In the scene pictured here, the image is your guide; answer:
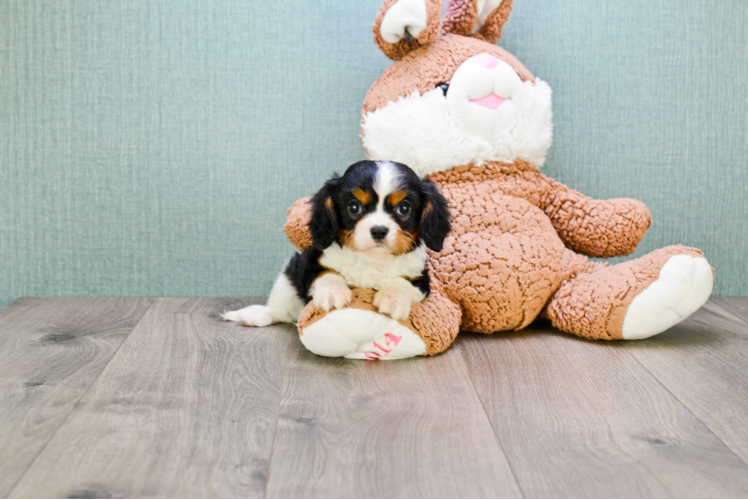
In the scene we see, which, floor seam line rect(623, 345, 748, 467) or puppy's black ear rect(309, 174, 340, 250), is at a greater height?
puppy's black ear rect(309, 174, 340, 250)

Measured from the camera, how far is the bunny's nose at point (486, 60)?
182cm

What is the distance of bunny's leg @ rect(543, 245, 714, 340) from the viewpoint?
170 cm

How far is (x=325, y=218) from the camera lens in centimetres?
154

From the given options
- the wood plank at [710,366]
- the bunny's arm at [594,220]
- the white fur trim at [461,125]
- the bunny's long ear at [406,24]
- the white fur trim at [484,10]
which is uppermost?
the white fur trim at [484,10]

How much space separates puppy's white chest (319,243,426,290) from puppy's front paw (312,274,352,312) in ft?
0.16

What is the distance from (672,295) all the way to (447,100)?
2.61 ft

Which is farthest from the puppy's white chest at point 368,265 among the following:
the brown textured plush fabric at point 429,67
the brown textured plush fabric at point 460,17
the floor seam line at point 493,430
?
the brown textured plush fabric at point 460,17

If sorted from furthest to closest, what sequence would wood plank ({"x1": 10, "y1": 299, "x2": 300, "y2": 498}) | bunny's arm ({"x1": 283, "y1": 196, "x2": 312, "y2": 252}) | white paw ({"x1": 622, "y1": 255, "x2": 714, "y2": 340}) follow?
1. bunny's arm ({"x1": 283, "y1": 196, "x2": 312, "y2": 252})
2. white paw ({"x1": 622, "y1": 255, "x2": 714, "y2": 340})
3. wood plank ({"x1": 10, "y1": 299, "x2": 300, "y2": 498})

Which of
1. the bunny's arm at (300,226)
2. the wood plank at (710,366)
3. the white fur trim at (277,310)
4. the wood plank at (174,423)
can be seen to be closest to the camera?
the wood plank at (174,423)

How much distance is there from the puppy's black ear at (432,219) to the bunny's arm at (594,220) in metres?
0.53

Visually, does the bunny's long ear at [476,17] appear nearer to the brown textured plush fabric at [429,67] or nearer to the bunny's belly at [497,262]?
the brown textured plush fabric at [429,67]

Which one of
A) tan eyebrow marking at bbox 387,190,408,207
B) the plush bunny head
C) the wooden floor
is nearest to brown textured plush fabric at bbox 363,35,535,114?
the plush bunny head

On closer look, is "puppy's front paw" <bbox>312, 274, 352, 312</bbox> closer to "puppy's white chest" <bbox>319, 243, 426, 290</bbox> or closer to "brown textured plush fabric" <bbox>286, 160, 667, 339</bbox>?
"puppy's white chest" <bbox>319, 243, 426, 290</bbox>

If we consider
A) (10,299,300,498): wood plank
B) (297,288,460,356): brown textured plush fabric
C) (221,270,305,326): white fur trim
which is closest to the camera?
(10,299,300,498): wood plank
